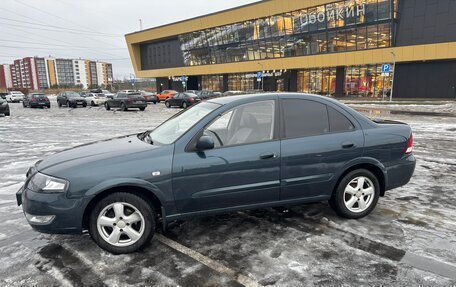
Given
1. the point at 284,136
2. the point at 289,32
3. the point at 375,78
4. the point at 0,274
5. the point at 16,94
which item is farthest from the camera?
the point at 16,94

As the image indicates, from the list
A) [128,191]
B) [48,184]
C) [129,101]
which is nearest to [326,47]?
[129,101]

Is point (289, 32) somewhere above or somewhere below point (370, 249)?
above

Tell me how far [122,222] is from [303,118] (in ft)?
8.10

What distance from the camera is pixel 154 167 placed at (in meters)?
3.50

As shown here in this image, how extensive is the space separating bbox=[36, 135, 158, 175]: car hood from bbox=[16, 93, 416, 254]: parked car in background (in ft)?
0.05

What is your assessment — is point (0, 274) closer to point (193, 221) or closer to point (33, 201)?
point (33, 201)

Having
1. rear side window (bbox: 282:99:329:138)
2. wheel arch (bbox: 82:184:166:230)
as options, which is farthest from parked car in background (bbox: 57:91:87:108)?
rear side window (bbox: 282:99:329:138)

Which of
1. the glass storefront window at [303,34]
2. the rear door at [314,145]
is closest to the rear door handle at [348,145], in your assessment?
the rear door at [314,145]

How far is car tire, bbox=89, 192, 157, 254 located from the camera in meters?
3.46

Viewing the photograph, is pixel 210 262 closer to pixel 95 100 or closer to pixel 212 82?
pixel 95 100

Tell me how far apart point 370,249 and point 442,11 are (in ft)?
123

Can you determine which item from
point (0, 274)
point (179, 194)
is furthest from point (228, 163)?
point (0, 274)

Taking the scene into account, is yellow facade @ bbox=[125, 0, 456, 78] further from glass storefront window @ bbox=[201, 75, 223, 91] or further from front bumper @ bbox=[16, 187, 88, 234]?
front bumper @ bbox=[16, 187, 88, 234]

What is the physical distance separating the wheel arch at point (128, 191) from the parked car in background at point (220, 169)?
12 millimetres
